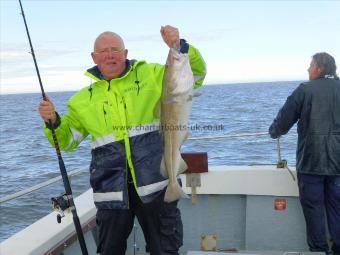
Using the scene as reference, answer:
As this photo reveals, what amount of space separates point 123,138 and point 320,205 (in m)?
2.46

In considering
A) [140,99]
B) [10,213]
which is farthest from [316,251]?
[10,213]

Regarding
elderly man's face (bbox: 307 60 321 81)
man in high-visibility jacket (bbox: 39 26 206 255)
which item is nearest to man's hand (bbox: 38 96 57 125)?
man in high-visibility jacket (bbox: 39 26 206 255)

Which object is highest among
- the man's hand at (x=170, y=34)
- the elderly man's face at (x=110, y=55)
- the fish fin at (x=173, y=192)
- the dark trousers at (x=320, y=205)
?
the man's hand at (x=170, y=34)

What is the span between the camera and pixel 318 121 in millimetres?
4441

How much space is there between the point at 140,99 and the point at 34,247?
1.47m

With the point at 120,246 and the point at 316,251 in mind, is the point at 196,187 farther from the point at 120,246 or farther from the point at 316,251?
the point at 120,246

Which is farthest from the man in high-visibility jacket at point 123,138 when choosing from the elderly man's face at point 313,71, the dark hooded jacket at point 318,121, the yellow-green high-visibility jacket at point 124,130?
the elderly man's face at point 313,71

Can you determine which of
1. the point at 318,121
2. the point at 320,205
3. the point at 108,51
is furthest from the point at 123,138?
the point at 320,205

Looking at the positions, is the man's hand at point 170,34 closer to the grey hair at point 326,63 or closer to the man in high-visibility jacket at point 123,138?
the man in high-visibility jacket at point 123,138

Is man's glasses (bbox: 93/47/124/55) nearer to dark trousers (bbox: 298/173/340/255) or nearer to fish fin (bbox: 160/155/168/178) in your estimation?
fish fin (bbox: 160/155/168/178)

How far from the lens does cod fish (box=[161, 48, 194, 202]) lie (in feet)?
10.0

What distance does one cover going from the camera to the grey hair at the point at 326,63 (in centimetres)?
454

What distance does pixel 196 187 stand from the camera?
530cm

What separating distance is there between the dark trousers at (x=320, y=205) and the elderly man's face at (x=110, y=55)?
242cm
